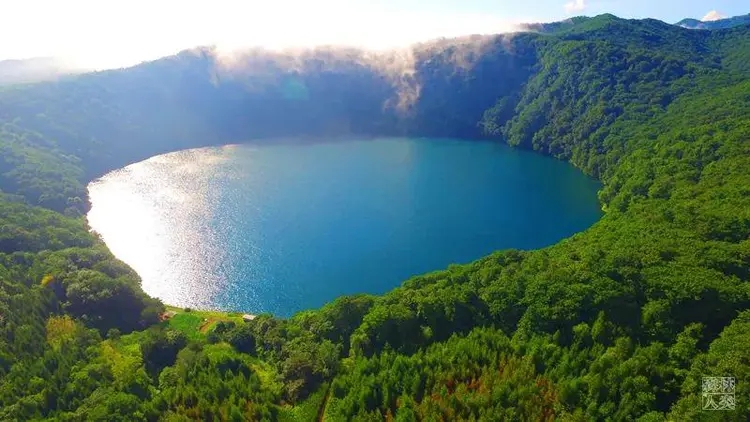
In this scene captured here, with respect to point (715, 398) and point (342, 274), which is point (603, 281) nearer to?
point (715, 398)

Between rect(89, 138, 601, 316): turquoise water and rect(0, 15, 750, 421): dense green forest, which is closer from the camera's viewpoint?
rect(0, 15, 750, 421): dense green forest

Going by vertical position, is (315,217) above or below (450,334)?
below

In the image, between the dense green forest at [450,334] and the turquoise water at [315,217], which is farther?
the turquoise water at [315,217]

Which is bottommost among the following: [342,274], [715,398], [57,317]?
[342,274]

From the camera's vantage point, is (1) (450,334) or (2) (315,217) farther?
(2) (315,217)

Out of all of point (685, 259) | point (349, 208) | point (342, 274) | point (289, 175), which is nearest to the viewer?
point (685, 259)

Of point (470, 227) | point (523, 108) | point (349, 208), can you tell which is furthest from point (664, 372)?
point (523, 108)

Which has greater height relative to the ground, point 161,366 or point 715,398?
point 715,398

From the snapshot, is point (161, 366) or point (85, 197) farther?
point (85, 197)
